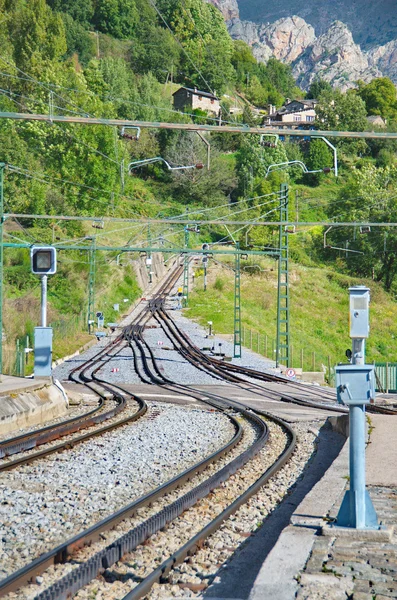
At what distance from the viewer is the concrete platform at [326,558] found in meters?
6.38

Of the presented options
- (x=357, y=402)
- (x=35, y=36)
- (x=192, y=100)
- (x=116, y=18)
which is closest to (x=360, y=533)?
(x=357, y=402)

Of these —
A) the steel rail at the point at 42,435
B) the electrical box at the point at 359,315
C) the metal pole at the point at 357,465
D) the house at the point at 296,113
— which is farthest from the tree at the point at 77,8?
the metal pole at the point at 357,465

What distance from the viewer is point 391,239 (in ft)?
285

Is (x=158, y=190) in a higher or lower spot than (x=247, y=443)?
higher

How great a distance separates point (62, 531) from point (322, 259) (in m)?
91.3

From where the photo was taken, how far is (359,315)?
8.02 metres

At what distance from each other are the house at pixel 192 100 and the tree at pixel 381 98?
135 feet

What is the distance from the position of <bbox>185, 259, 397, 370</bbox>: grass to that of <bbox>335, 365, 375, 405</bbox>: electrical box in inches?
1728

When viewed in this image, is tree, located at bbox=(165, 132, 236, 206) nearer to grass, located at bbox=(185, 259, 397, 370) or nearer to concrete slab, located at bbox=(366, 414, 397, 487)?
grass, located at bbox=(185, 259, 397, 370)

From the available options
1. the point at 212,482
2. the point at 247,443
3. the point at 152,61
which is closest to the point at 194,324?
the point at 247,443

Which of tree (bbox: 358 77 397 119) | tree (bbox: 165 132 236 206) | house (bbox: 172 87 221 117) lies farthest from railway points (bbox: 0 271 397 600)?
tree (bbox: 358 77 397 119)

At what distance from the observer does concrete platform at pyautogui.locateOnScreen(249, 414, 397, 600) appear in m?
6.38

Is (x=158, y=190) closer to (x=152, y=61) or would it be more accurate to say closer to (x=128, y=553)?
(x=152, y=61)

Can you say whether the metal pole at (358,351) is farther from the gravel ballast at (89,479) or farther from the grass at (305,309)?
the grass at (305,309)
